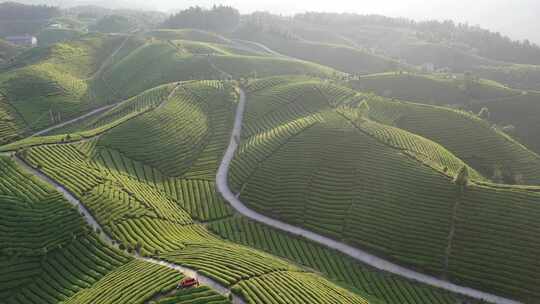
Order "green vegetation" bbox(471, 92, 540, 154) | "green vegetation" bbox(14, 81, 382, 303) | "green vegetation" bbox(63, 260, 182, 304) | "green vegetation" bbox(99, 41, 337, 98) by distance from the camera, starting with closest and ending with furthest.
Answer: "green vegetation" bbox(63, 260, 182, 304) → "green vegetation" bbox(14, 81, 382, 303) → "green vegetation" bbox(471, 92, 540, 154) → "green vegetation" bbox(99, 41, 337, 98)

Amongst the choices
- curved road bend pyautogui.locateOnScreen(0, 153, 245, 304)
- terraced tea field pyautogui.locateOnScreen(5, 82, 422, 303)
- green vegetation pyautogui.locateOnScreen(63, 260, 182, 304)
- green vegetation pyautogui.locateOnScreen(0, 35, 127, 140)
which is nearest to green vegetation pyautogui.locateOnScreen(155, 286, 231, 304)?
curved road bend pyautogui.locateOnScreen(0, 153, 245, 304)

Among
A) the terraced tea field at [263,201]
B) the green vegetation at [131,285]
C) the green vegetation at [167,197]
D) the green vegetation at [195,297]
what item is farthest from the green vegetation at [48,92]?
the green vegetation at [195,297]

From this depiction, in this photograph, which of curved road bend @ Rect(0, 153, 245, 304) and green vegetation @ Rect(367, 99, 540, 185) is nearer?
curved road bend @ Rect(0, 153, 245, 304)

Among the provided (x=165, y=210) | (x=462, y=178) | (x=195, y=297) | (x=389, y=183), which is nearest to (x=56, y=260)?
(x=165, y=210)

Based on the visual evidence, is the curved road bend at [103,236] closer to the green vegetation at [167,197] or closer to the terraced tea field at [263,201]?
the terraced tea field at [263,201]

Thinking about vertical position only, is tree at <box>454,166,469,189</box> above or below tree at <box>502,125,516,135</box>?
above

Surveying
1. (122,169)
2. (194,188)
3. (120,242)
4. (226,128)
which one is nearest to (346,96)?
(226,128)

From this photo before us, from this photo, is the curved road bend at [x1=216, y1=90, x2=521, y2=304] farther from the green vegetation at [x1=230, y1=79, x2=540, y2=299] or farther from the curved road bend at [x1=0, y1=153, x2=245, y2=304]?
the curved road bend at [x1=0, y1=153, x2=245, y2=304]

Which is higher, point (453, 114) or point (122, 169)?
point (453, 114)

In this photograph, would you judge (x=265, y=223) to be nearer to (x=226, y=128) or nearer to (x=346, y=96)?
(x=226, y=128)
